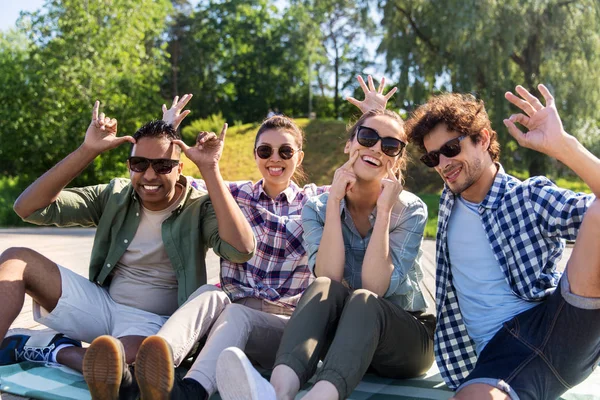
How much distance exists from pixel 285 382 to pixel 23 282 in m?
1.31

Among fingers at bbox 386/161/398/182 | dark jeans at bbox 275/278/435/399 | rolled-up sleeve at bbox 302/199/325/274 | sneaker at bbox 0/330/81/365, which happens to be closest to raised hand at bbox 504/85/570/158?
fingers at bbox 386/161/398/182

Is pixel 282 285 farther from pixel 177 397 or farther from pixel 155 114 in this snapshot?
pixel 155 114

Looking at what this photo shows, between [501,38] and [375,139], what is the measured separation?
13.6 meters

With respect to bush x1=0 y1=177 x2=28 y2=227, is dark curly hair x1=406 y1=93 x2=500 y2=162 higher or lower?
higher

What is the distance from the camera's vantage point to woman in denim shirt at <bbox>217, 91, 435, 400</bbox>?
219 cm

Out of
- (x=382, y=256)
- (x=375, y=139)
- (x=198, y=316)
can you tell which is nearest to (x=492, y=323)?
(x=382, y=256)

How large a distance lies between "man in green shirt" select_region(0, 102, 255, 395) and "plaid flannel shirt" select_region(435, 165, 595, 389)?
0.95 m

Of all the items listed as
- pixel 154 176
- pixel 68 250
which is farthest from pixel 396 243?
pixel 68 250

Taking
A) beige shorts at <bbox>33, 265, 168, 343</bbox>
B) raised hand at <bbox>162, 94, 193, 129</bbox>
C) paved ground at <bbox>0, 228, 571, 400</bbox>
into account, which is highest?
raised hand at <bbox>162, 94, 193, 129</bbox>

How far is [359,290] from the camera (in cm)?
248

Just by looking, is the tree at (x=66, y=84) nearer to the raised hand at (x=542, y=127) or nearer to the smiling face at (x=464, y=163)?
the smiling face at (x=464, y=163)

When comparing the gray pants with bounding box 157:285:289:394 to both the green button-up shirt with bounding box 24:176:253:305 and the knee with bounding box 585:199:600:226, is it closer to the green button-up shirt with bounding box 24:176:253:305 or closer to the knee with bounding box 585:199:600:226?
the green button-up shirt with bounding box 24:176:253:305

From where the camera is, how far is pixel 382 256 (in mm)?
2662

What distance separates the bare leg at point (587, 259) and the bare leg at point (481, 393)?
0.46m
